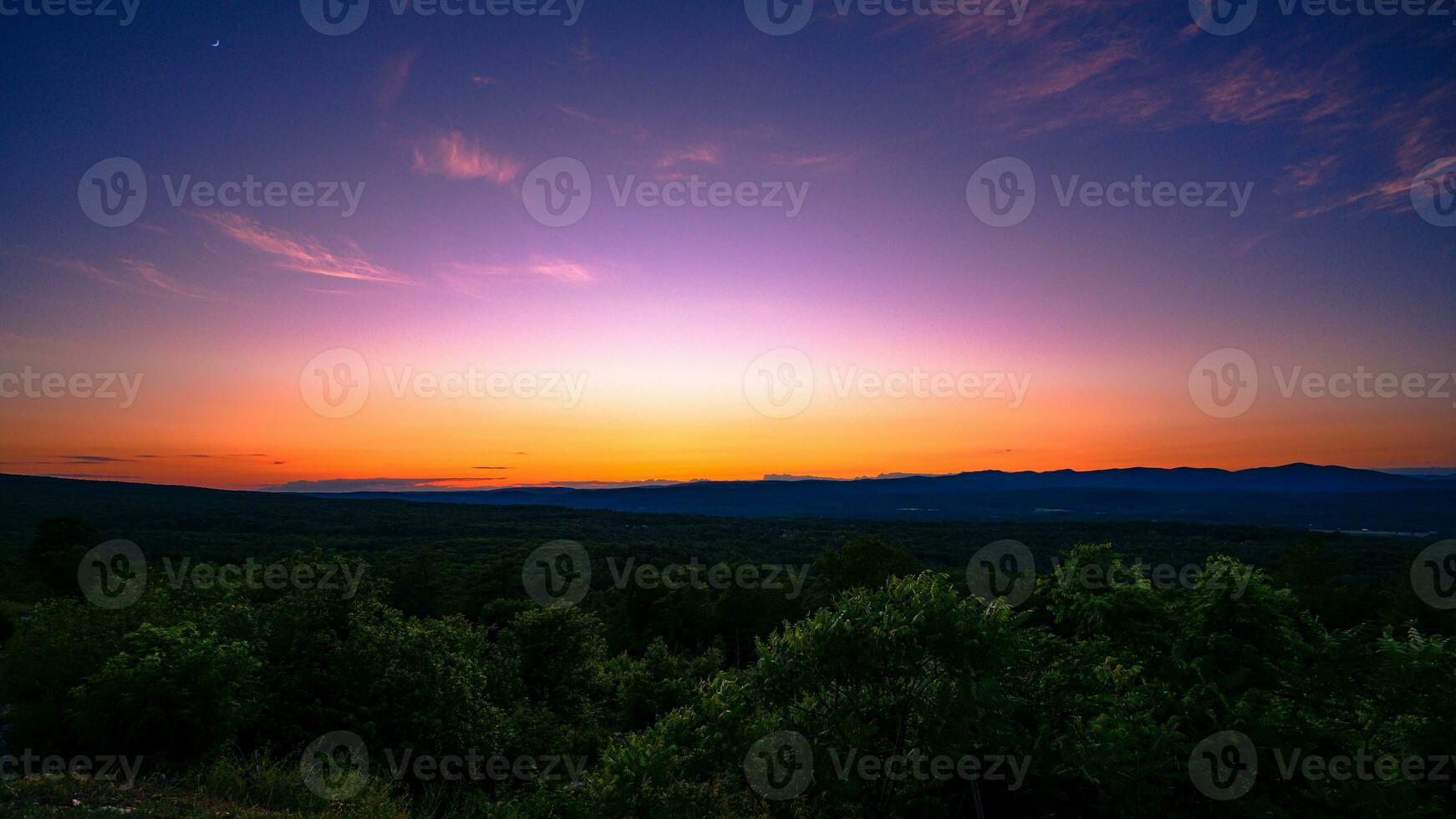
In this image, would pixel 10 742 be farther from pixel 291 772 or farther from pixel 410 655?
pixel 291 772

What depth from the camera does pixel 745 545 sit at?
108750 mm

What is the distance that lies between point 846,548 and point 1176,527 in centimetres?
13139

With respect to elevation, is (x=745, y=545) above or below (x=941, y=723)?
below

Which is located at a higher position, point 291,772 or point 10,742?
point 291,772

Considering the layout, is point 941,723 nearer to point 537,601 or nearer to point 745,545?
point 537,601

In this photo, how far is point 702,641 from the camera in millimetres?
50906

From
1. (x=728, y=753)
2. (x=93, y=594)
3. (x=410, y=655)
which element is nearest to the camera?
(x=728, y=753)

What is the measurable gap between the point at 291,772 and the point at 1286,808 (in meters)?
18.2

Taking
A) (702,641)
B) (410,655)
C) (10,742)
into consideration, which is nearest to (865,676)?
(410,655)

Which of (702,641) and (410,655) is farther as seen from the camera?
(702,641)

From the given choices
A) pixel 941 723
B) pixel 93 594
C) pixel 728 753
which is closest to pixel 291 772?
pixel 728 753

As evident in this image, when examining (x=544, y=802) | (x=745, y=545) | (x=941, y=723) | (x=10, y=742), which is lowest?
(x=745, y=545)

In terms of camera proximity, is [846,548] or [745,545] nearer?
[846,548]

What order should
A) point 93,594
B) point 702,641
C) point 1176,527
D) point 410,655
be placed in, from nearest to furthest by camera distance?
1. point 410,655
2. point 93,594
3. point 702,641
4. point 1176,527
